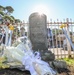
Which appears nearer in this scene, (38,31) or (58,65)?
(58,65)

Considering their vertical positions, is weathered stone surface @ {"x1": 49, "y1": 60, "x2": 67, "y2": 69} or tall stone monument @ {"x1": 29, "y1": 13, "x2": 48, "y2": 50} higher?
tall stone monument @ {"x1": 29, "y1": 13, "x2": 48, "y2": 50}

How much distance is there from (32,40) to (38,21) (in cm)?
77

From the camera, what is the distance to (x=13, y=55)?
5020mm

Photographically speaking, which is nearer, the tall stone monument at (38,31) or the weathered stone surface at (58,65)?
the weathered stone surface at (58,65)

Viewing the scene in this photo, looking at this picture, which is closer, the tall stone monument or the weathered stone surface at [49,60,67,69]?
the weathered stone surface at [49,60,67,69]

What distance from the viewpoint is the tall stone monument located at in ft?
21.8

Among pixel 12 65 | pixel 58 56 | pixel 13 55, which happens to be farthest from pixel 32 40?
pixel 58 56

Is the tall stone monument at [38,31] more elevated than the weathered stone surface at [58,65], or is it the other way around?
the tall stone monument at [38,31]

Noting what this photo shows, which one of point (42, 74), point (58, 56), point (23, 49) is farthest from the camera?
point (58, 56)

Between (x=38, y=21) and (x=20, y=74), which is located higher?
(x=38, y=21)

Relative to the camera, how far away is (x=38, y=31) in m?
6.68

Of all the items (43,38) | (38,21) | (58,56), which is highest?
(38,21)

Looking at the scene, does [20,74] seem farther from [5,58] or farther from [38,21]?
[38,21]

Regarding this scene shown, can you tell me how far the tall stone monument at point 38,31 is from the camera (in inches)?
261
